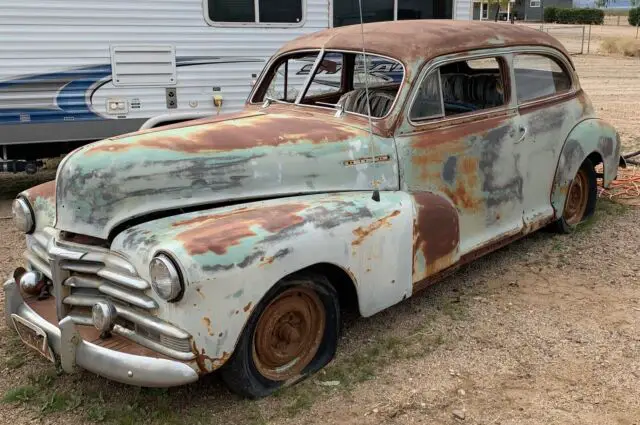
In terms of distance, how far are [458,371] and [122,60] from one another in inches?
191

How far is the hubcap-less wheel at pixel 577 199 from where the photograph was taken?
19.0 ft

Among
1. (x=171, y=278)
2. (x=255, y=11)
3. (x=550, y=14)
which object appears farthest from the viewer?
(x=550, y=14)

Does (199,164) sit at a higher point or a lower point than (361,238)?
higher

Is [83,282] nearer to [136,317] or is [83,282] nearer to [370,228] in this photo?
[136,317]

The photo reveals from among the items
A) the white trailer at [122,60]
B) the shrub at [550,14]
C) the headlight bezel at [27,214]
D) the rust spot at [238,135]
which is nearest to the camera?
the rust spot at [238,135]

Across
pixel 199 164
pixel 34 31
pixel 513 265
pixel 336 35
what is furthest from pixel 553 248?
pixel 34 31

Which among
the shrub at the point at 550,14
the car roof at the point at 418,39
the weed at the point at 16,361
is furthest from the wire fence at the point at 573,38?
the weed at the point at 16,361

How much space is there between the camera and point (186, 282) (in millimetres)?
2787

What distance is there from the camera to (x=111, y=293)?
10.1ft

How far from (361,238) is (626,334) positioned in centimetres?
188

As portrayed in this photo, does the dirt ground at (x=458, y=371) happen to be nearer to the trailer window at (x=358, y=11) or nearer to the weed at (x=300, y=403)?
the weed at (x=300, y=403)

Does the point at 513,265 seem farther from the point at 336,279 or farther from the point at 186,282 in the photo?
the point at 186,282

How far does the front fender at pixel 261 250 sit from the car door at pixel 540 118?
5.12 feet

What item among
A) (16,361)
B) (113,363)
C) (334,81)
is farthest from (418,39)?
(16,361)
